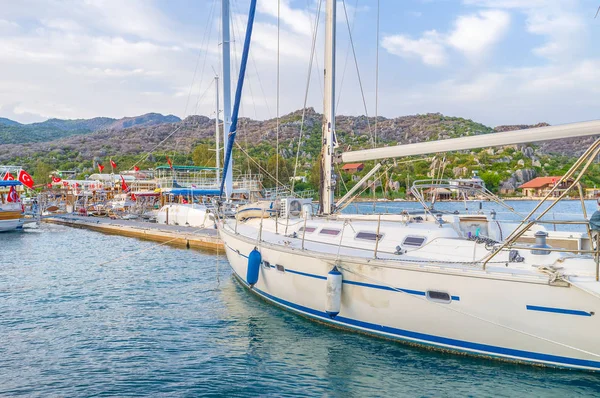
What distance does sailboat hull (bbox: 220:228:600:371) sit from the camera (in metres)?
7.59

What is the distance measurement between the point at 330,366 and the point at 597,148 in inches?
236

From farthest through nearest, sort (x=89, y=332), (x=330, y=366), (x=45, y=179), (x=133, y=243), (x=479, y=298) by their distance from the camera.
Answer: (x=45, y=179) < (x=133, y=243) < (x=89, y=332) < (x=330, y=366) < (x=479, y=298)

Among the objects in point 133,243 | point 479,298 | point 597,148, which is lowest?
point 133,243

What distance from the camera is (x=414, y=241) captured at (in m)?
10.4

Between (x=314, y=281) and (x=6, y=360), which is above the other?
(x=314, y=281)

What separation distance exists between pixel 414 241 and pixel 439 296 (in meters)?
1.90

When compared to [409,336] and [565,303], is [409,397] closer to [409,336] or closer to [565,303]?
[409,336]

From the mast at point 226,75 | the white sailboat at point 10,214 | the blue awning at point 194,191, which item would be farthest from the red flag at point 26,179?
the mast at point 226,75

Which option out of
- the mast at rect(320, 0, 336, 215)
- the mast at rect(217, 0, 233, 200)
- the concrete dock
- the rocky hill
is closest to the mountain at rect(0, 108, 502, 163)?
the rocky hill

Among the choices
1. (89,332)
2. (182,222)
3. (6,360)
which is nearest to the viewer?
(6,360)

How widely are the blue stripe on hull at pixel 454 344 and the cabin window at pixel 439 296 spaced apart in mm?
822

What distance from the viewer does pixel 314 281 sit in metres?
10.7

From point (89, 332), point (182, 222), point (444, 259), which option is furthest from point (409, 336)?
point (182, 222)

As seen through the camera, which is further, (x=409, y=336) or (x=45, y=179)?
(x=45, y=179)
